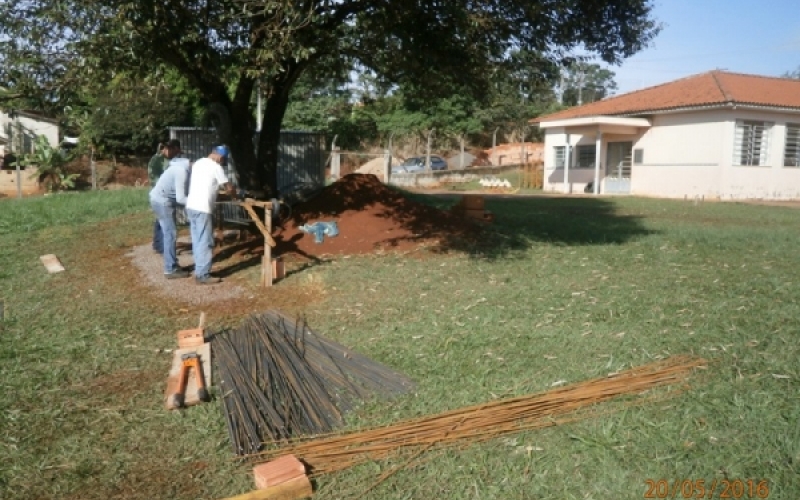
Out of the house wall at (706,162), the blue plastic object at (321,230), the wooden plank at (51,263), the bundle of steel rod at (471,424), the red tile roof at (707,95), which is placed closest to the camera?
the bundle of steel rod at (471,424)

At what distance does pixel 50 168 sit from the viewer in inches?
1094

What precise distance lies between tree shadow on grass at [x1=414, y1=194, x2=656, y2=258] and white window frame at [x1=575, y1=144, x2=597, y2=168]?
33.6 feet

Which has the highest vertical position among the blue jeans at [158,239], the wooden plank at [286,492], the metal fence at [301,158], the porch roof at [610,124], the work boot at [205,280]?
the porch roof at [610,124]

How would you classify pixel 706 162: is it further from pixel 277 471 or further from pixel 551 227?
pixel 277 471

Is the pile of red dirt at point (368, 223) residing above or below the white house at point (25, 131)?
below

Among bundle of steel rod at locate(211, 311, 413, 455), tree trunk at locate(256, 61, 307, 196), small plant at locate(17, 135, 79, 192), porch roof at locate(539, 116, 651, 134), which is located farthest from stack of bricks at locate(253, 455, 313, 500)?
small plant at locate(17, 135, 79, 192)

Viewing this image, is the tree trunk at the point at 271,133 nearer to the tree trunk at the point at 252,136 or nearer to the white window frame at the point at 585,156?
the tree trunk at the point at 252,136

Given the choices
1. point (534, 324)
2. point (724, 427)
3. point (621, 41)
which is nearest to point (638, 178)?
point (621, 41)

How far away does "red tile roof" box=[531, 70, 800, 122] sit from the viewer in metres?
23.2

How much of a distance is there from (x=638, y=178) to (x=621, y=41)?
16.9m

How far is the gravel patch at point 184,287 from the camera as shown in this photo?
7.66 m

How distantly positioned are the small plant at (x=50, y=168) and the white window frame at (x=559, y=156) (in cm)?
2005

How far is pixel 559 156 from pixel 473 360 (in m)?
26.0

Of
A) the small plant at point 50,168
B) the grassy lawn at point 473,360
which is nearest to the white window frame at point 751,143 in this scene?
the grassy lawn at point 473,360
